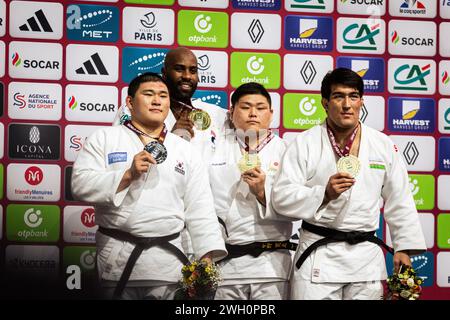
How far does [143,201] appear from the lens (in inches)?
119

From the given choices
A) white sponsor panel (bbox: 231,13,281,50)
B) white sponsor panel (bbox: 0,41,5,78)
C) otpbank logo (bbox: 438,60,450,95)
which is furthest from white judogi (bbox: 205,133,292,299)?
white sponsor panel (bbox: 0,41,5,78)

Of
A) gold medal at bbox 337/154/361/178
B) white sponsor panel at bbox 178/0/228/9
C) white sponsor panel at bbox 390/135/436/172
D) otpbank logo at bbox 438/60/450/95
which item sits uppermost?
white sponsor panel at bbox 178/0/228/9

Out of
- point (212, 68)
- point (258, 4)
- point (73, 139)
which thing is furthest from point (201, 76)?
point (73, 139)

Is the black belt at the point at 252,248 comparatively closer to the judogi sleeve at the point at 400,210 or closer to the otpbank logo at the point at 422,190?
the judogi sleeve at the point at 400,210

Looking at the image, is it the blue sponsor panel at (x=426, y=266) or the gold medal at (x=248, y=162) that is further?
the blue sponsor panel at (x=426, y=266)

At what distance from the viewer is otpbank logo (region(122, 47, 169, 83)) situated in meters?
3.54

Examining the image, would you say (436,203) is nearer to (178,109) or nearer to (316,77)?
(316,77)

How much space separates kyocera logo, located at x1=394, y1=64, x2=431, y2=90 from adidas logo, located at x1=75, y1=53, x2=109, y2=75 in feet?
5.08

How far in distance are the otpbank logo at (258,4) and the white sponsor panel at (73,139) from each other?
39.9 inches

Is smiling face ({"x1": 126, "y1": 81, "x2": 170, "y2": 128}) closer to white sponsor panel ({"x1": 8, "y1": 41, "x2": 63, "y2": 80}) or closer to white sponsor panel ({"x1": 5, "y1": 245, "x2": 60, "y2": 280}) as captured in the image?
white sponsor panel ({"x1": 8, "y1": 41, "x2": 63, "y2": 80})

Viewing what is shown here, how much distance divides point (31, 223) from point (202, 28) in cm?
133

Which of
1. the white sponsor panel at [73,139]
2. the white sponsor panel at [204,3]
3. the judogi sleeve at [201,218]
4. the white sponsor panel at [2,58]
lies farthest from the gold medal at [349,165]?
the white sponsor panel at [2,58]

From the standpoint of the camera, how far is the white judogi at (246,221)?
3.25 meters

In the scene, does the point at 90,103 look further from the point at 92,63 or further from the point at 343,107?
the point at 343,107
